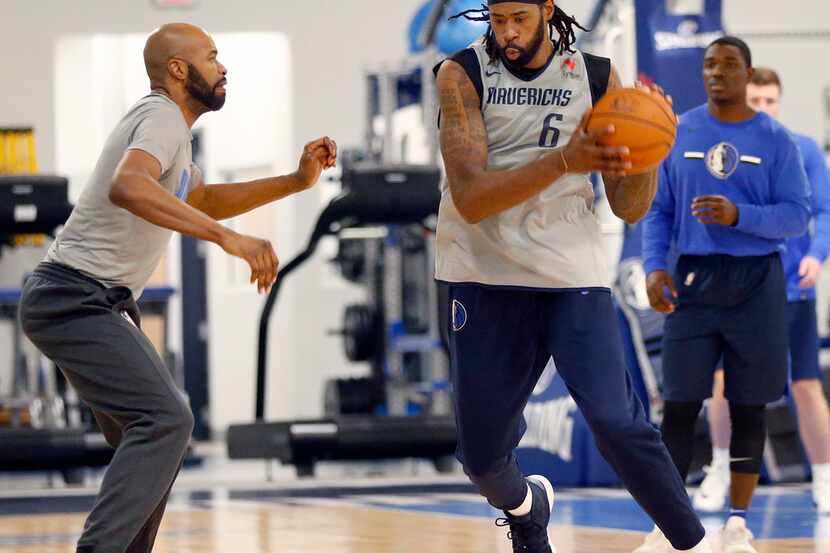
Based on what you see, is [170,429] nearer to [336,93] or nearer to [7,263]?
[7,263]

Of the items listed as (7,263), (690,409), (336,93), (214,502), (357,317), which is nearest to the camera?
(690,409)

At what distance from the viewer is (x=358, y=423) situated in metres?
9.07

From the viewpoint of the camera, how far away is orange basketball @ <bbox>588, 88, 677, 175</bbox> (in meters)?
3.49

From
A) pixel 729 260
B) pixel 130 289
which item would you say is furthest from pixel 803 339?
pixel 130 289

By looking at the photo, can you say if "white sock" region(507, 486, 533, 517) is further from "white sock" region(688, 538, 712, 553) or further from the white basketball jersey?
the white basketball jersey

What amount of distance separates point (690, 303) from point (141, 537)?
2.07 metres

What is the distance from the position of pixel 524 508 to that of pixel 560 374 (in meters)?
0.47

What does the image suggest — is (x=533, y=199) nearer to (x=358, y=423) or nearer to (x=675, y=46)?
(x=675, y=46)

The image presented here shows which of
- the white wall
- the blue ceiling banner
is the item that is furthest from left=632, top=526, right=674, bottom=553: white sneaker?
the white wall

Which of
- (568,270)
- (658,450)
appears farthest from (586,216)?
(658,450)

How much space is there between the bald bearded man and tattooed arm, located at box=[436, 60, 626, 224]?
0.61 metres

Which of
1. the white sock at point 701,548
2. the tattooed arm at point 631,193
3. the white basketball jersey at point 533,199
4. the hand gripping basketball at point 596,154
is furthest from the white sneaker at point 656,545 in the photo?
the hand gripping basketball at point 596,154

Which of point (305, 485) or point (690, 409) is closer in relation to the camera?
point (690, 409)

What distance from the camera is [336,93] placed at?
1388 cm
